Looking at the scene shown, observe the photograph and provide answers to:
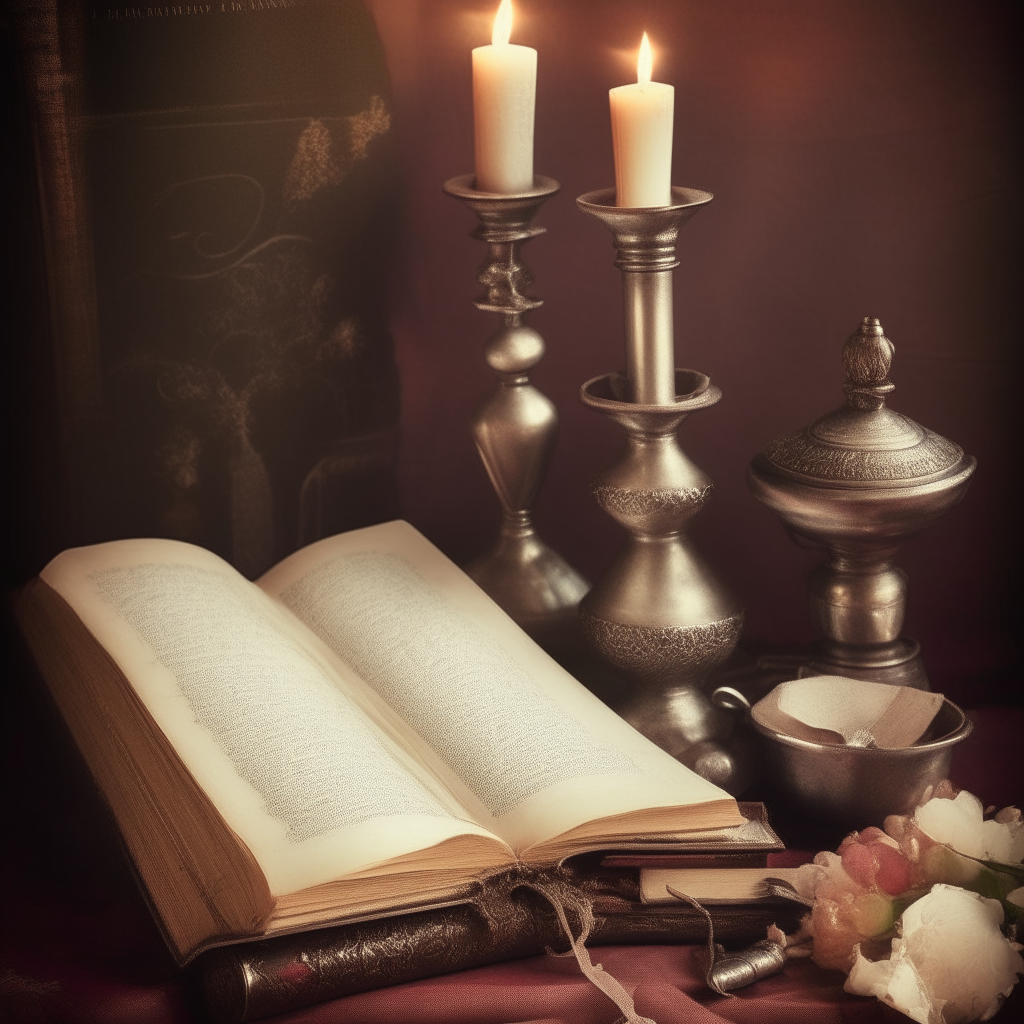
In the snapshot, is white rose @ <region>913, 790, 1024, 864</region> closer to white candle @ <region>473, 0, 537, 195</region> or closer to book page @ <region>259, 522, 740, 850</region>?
book page @ <region>259, 522, 740, 850</region>

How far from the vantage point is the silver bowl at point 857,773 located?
951mm

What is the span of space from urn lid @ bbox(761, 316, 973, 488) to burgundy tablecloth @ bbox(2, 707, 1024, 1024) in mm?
367

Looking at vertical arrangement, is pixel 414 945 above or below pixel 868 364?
below

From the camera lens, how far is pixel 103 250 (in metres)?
1.29

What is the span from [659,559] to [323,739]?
1.05ft

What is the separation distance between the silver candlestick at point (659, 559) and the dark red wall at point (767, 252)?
0.86ft

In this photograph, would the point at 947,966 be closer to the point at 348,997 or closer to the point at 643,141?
the point at 348,997

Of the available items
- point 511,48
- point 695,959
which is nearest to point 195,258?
point 511,48

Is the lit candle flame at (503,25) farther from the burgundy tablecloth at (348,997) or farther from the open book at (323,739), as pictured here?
the burgundy tablecloth at (348,997)

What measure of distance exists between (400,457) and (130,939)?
67cm

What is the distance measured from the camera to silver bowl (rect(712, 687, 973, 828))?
95cm

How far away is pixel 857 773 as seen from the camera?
0.96m

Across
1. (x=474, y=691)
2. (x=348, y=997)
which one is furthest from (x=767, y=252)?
(x=348, y=997)

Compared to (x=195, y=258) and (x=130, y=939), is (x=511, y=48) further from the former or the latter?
(x=130, y=939)
